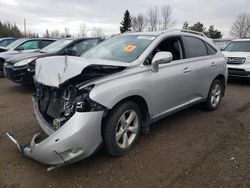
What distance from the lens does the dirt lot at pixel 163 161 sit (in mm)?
2986

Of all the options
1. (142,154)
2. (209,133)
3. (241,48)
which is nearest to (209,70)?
(209,133)

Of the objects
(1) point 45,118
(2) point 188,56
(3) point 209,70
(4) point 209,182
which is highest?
(2) point 188,56

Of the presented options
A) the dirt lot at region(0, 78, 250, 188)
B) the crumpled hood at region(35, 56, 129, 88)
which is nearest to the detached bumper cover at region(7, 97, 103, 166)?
the dirt lot at region(0, 78, 250, 188)

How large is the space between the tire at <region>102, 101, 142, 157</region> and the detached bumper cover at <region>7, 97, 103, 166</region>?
0.22m

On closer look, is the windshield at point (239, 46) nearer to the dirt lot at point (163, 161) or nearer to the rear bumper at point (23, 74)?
the dirt lot at point (163, 161)

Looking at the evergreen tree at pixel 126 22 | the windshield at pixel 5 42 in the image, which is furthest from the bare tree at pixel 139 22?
the windshield at pixel 5 42

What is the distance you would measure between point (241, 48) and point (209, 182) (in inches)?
338

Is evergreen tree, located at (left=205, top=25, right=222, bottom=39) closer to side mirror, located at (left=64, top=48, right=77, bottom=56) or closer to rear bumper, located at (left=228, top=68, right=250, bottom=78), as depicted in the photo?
rear bumper, located at (left=228, top=68, right=250, bottom=78)

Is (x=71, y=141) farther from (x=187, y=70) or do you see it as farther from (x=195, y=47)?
(x=195, y=47)

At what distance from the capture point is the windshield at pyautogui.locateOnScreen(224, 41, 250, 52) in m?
10.0

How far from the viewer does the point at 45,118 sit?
136 inches

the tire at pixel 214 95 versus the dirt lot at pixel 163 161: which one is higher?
the tire at pixel 214 95

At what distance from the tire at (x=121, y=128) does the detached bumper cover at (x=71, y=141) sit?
0.22 meters

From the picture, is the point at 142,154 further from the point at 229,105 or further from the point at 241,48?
the point at 241,48
